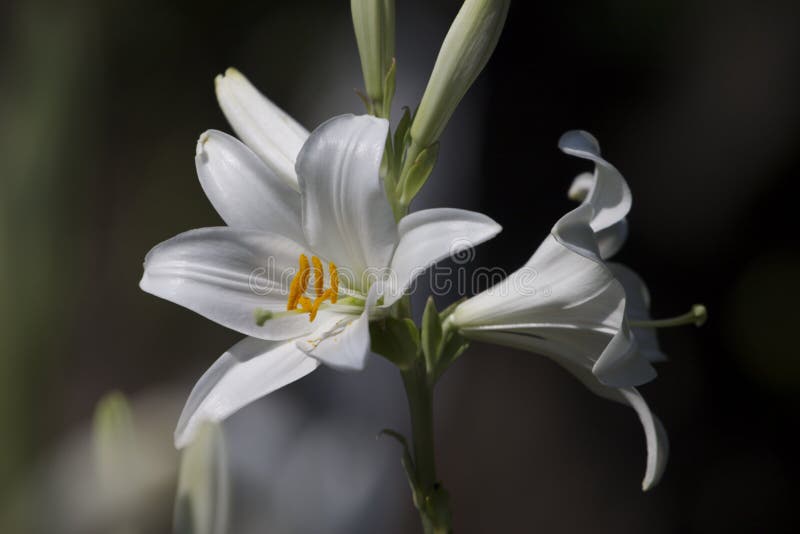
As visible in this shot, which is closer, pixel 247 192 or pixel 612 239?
pixel 247 192

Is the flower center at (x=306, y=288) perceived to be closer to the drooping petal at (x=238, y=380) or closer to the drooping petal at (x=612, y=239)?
the drooping petal at (x=238, y=380)

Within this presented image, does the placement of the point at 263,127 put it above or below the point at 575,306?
above

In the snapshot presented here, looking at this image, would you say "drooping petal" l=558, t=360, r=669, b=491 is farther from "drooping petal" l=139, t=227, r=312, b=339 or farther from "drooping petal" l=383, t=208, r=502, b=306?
"drooping petal" l=139, t=227, r=312, b=339

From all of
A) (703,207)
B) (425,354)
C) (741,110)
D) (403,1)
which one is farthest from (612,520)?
(425,354)

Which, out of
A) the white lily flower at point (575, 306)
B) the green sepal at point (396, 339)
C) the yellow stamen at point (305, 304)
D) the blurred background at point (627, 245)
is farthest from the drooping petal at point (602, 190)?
the blurred background at point (627, 245)

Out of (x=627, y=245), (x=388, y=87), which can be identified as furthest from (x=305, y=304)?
(x=627, y=245)

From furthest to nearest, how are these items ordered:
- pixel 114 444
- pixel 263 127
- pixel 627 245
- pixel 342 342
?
pixel 627 245, pixel 263 127, pixel 342 342, pixel 114 444

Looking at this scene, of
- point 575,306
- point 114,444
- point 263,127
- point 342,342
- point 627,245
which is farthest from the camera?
point 627,245

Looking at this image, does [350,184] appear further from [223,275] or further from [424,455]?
[424,455]
